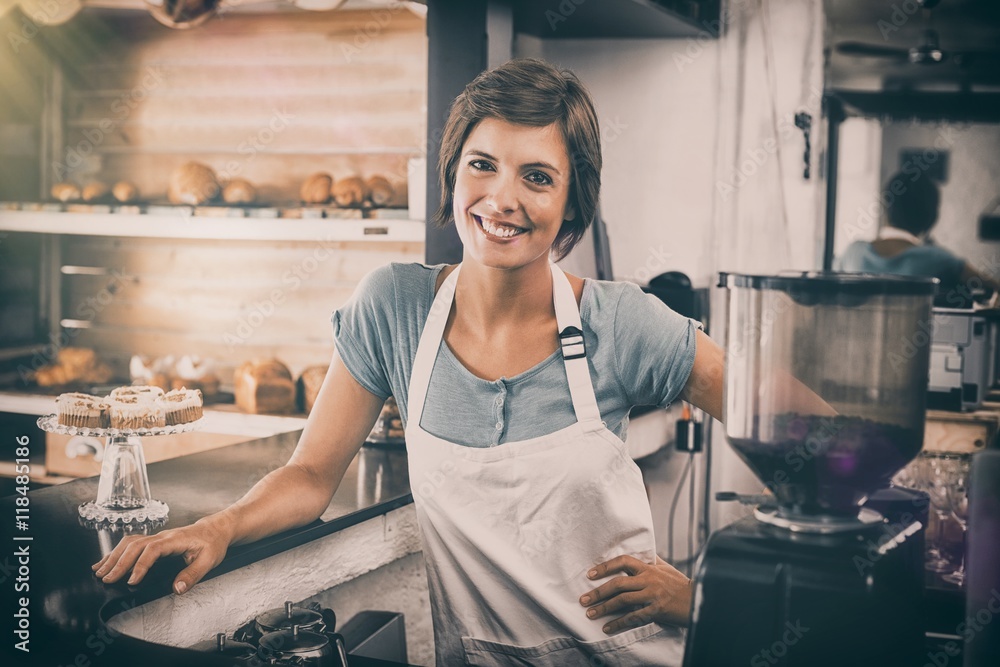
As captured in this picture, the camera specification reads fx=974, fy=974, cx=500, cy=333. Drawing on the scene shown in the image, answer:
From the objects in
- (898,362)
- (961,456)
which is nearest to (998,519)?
(898,362)

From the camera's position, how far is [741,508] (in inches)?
108

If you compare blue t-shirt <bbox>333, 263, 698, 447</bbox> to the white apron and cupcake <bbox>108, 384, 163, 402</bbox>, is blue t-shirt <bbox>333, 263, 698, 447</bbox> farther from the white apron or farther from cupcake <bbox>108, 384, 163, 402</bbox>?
cupcake <bbox>108, 384, 163, 402</bbox>

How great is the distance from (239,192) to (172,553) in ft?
5.88

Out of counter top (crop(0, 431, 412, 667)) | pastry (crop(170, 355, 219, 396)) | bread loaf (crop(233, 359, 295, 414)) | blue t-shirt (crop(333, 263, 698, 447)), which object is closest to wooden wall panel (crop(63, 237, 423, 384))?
pastry (crop(170, 355, 219, 396))

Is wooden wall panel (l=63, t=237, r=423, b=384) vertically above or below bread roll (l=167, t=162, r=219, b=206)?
below

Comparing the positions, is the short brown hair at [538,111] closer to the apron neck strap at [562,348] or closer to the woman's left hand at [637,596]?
the apron neck strap at [562,348]

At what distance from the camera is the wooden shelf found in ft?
8.06

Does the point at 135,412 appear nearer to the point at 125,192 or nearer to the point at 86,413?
the point at 86,413

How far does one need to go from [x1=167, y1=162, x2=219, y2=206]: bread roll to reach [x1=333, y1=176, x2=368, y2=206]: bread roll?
43 cm

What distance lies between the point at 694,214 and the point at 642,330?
54.5 inches

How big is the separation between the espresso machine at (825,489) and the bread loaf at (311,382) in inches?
65.9

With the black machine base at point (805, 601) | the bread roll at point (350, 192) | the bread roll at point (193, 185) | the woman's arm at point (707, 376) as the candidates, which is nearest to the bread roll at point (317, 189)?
the bread roll at point (350, 192)

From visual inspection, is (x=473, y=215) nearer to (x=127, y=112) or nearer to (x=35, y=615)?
(x=35, y=615)

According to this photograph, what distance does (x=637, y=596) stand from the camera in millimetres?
1361
